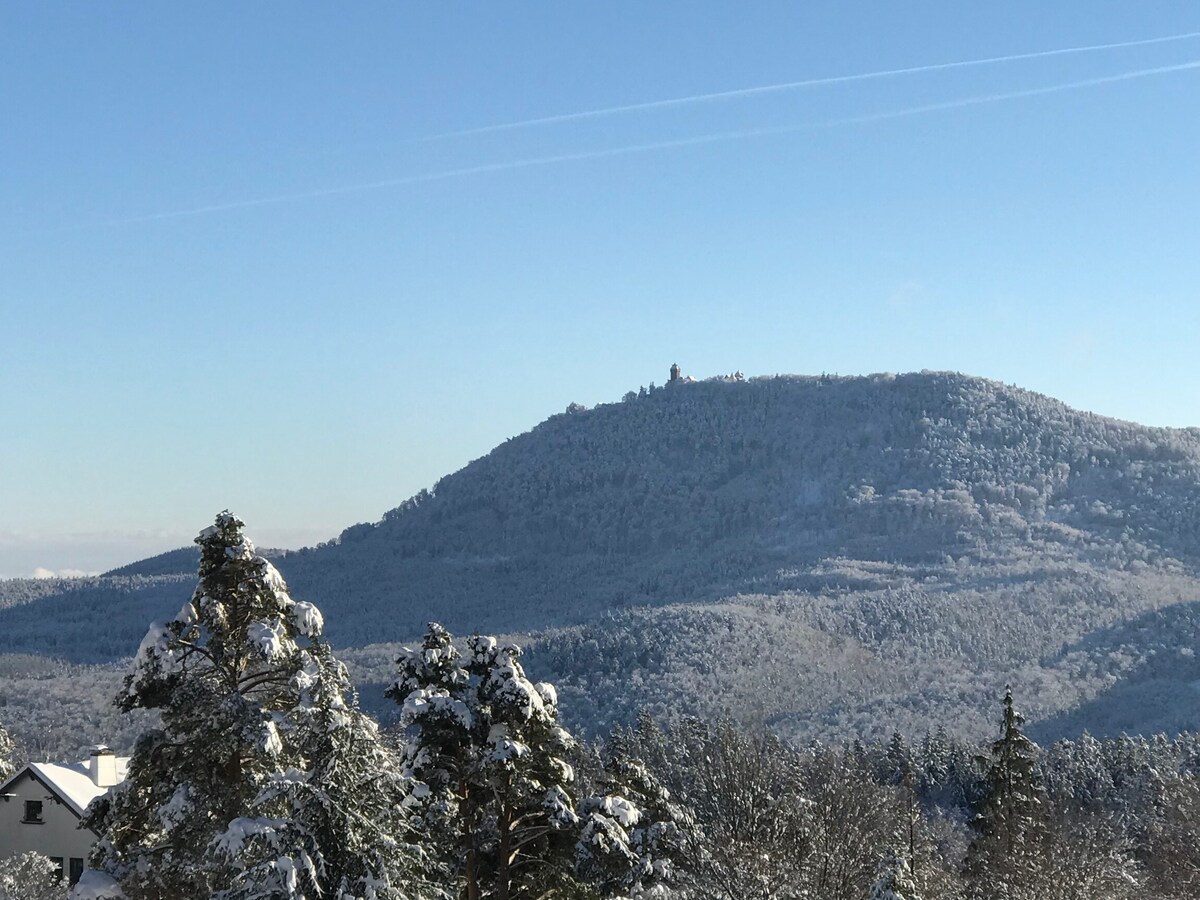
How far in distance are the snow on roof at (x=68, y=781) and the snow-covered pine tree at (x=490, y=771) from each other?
25.9 metres

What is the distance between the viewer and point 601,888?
28.6 metres

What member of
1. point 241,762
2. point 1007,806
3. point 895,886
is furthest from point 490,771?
point 1007,806

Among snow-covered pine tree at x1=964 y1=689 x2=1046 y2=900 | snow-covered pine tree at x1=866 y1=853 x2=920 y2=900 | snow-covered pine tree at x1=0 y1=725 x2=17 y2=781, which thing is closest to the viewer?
snow-covered pine tree at x1=866 y1=853 x2=920 y2=900

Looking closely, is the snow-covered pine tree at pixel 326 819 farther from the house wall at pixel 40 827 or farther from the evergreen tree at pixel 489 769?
the house wall at pixel 40 827

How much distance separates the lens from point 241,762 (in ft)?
68.8

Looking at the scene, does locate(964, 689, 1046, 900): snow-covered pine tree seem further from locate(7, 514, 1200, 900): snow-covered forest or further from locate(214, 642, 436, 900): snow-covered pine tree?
locate(214, 642, 436, 900): snow-covered pine tree

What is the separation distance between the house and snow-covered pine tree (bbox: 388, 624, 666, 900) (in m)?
28.2

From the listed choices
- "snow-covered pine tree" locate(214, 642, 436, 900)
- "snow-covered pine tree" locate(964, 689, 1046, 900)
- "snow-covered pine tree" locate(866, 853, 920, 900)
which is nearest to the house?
"snow-covered pine tree" locate(866, 853, 920, 900)

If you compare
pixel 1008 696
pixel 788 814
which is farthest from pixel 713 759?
pixel 1008 696

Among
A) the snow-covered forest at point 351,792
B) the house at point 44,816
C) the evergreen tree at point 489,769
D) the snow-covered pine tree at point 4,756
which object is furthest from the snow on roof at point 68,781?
the evergreen tree at point 489,769

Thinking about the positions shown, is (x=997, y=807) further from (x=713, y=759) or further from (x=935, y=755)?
(x=935, y=755)

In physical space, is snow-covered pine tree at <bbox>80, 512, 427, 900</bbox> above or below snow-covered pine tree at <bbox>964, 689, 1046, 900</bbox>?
above

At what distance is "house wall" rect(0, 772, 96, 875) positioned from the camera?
48875mm

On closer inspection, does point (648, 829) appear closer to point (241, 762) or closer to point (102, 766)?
point (241, 762)
